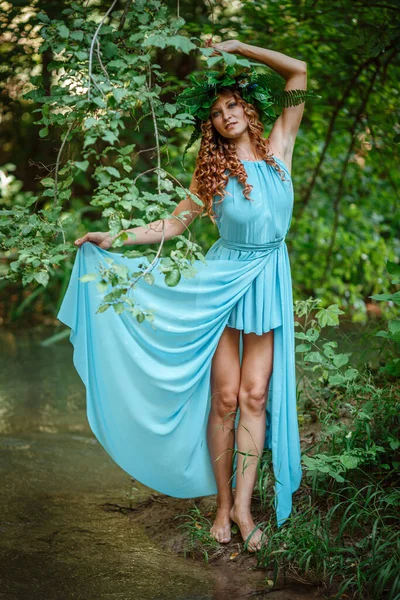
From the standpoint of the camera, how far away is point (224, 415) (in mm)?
3232

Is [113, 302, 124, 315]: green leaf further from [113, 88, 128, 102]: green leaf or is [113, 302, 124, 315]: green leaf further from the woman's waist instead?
the woman's waist

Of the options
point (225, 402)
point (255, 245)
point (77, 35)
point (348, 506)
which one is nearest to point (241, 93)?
point (255, 245)

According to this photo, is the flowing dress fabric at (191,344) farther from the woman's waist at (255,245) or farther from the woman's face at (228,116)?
the woman's face at (228,116)

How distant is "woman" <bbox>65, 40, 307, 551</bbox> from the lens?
308cm

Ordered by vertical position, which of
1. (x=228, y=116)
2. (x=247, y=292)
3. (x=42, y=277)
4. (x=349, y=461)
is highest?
(x=228, y=116)

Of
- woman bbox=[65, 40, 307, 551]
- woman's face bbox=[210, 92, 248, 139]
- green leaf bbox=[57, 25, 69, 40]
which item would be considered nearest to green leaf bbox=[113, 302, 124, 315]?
woman bbox=[65, 40, 307, 551]

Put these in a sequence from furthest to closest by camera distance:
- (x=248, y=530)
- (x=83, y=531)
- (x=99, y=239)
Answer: (x=83, y=531), (x=99, y=239), (x=248, y=530)

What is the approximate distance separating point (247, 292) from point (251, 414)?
1.77ft

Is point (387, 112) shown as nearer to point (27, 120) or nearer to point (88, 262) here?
point (88, 262)

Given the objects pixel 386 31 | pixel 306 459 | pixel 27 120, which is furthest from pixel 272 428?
pixel 27 120

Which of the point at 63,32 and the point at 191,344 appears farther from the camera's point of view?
the point at 191,344

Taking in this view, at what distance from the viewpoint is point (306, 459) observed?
10.0 feet

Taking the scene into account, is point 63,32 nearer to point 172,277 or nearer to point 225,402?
point 172,277

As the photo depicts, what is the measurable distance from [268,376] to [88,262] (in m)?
0.96
